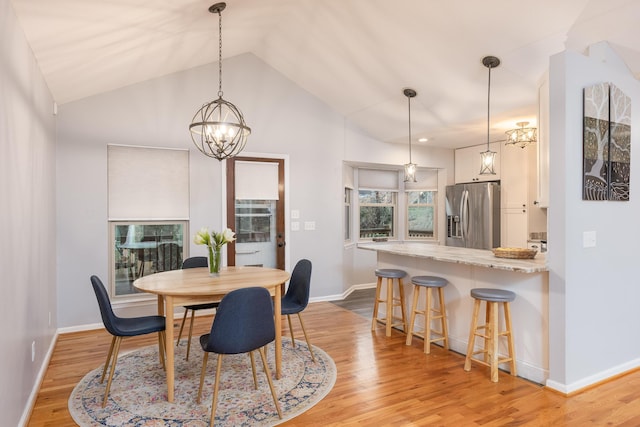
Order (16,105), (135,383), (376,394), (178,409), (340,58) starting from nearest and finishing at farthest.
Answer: (16,105) → (178,409) → (376,394) → (135,383) → (340,58)

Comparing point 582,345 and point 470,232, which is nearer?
point 582,345

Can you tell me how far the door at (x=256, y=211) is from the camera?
523cm

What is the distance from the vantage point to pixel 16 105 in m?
2.36

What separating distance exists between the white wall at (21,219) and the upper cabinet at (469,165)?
5708 millimetres

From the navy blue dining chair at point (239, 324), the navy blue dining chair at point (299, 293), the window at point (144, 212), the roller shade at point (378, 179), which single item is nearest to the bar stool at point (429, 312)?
the navy blue dining chair at point (299, 293)

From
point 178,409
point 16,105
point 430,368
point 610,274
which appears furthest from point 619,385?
point 16,105

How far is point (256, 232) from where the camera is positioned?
5.43 metres

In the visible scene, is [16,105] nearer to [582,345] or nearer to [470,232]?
[582,345]

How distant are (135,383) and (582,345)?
3378 millimetres

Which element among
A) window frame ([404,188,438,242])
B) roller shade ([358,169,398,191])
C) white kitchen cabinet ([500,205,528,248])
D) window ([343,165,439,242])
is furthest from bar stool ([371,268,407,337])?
window frame ([404,188,438,242])

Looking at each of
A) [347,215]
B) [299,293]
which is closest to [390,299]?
[299,293]

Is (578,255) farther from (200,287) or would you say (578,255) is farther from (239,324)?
(200,287)

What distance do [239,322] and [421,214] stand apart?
532cm

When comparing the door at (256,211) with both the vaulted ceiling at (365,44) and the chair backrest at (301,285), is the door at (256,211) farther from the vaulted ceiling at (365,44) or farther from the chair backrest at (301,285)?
the chair backrest at (301,285)
